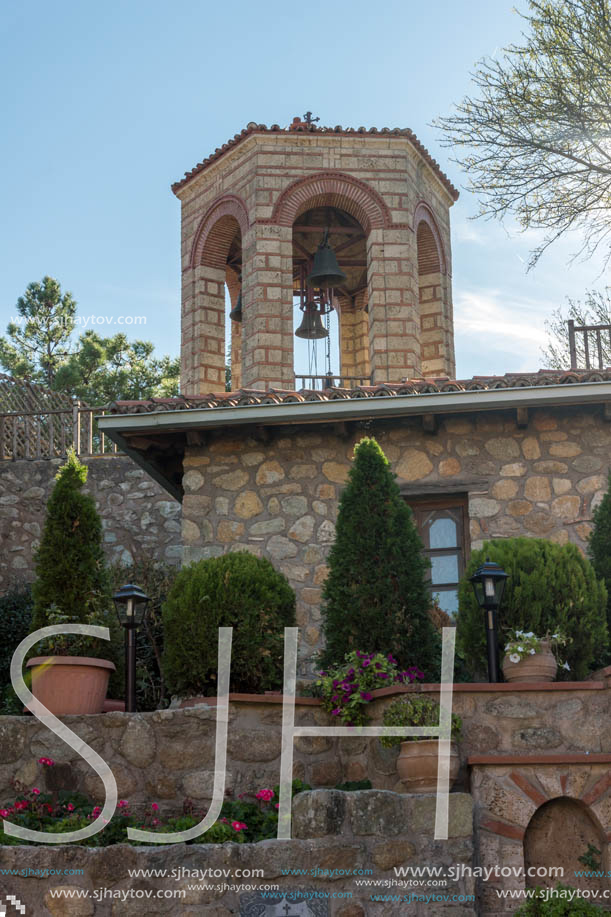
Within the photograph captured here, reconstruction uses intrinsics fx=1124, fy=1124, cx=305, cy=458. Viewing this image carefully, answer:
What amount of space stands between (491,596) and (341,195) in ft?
28.1

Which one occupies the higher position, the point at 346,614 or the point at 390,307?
the point at 390,307

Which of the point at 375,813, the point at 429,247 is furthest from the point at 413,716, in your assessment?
the point at 429,247

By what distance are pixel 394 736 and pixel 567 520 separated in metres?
3.34

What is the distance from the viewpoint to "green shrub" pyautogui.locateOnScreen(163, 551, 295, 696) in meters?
8.07

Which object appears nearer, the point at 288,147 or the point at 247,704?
the point at 247,704

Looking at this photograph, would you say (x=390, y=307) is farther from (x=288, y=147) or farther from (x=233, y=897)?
(x=233, y=897)

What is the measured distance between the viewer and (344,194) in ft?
48.9

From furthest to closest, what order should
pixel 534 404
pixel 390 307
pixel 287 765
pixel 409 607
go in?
pixel 390 307 → pixel 534 404 → pixel 409 607 → pixel 287 765

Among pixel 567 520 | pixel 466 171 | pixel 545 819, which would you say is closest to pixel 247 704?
pixel 545 819

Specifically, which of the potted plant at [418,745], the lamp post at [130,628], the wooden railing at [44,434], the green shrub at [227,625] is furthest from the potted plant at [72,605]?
the wooden railing at [44,434]

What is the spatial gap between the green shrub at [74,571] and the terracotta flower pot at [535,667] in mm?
3154

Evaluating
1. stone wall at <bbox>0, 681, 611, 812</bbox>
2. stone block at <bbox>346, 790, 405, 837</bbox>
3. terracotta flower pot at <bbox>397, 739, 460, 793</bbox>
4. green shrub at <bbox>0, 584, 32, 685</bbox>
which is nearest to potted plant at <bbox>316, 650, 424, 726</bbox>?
stone wall at <bbox>0, 681, 611, 812</bbox>

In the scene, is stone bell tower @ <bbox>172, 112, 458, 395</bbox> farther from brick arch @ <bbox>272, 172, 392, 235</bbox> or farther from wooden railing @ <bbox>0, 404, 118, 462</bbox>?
wooden railing @ <bbox>0, 404, 118, 462</bbox>

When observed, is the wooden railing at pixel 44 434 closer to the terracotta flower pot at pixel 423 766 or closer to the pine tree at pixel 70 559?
the pine tree at pixel 70 559
